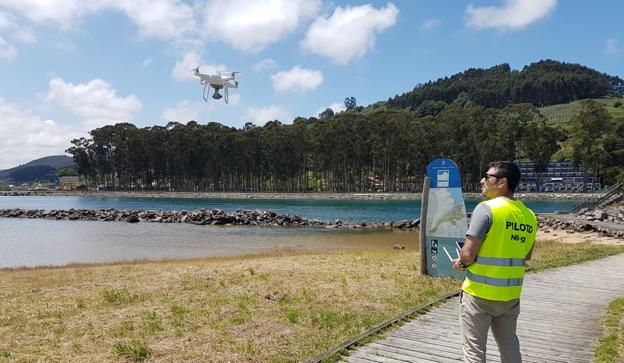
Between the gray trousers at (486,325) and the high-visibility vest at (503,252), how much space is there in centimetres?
9

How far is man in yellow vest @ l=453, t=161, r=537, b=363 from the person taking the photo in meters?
4.11

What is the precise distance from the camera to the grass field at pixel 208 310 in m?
6.64

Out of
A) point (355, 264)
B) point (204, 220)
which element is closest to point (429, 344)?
point (355, 264)

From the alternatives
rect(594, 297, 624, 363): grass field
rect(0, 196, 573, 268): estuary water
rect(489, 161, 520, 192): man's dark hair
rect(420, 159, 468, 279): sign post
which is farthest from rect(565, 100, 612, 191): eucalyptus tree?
rect(489, 161, 520, 192): man's dark hair

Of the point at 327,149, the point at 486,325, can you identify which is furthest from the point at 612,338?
the point at 327,149

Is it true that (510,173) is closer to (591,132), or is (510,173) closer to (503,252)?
(503,252)

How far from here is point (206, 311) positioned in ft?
28.6

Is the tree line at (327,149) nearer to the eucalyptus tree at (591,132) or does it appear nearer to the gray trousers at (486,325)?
the eucalyptus tree at (591,132)

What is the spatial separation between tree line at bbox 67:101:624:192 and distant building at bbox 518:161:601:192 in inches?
214

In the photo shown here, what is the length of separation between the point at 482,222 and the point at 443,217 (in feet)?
24.4

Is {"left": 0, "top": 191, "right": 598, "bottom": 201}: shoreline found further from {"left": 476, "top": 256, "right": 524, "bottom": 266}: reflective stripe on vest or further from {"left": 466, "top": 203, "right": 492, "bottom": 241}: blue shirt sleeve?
{"left": 466, "top": 203, "right": 492, "bottom": 241}: blue shirt sleeve

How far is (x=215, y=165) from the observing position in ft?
406

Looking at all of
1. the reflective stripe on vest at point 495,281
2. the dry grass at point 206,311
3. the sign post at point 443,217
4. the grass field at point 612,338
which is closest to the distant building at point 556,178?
the sign post at point 443,217

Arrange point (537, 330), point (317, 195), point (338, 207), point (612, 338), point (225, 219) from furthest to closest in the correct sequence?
point (317, 195) < point (338, 207) < point (225, 219) < point (537, 330) < point (612, 338)
